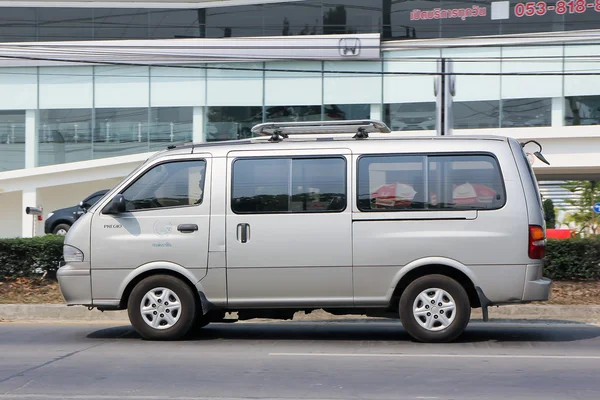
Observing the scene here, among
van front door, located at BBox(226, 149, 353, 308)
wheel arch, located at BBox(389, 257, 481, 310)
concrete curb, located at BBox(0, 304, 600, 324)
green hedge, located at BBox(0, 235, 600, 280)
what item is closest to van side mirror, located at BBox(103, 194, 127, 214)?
van front door, located at BBox(226, 149, 353, 308)

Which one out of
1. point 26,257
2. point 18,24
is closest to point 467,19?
point 18,24

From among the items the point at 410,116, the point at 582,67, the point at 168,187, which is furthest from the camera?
the point at 410,116

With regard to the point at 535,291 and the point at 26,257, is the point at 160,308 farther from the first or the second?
the point at 26,257

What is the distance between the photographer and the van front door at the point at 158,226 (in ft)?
32.3

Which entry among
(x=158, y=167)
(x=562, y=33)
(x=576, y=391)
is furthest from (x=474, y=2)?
(x=576, y=391)

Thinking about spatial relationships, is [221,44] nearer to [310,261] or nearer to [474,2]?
[474,2]

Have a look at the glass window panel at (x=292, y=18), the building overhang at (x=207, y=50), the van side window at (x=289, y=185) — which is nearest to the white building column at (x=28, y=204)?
the building overhang at (x=207, y=50)

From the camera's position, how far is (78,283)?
10000mm

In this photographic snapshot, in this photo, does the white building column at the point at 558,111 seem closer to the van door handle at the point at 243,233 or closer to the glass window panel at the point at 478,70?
the glass window panel at the point at 478,70

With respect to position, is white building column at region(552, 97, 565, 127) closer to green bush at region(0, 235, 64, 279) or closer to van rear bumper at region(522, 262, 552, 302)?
green bush at region(0, 235, 64, 279)

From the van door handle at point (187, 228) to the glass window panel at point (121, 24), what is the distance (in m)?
23.7

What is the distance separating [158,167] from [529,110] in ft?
71.7

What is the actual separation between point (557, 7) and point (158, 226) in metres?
23.7

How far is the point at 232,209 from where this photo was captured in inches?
388
